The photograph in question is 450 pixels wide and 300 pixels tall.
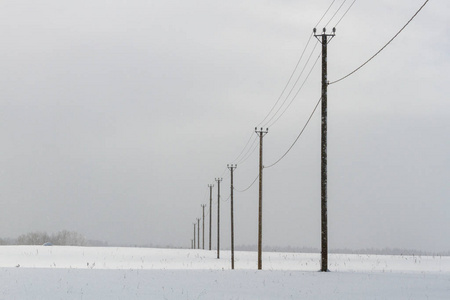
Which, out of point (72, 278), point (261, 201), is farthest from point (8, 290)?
point (261, 201)

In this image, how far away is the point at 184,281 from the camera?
17.1 m

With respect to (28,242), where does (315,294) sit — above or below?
above

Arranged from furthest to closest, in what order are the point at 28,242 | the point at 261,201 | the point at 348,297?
the point at 28,242, the point at 261,201, the point at 348,297

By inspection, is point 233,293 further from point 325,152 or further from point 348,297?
point 325,152

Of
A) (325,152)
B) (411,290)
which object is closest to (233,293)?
(411,290)

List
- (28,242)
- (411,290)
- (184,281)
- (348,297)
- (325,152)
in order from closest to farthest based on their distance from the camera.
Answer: (348,297), (411,290), (184,281), (325,152), (28,242)

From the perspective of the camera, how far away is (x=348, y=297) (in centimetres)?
1420

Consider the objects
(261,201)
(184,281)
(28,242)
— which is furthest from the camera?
(28,242)

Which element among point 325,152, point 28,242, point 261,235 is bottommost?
point 28,242

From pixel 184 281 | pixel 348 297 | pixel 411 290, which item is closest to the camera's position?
pixel 348 297

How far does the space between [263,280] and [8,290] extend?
295 inches

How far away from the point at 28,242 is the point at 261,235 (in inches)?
4567

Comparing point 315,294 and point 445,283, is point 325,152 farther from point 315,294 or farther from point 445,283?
point 315,294

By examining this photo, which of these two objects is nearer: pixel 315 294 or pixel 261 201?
pixel 315 294
